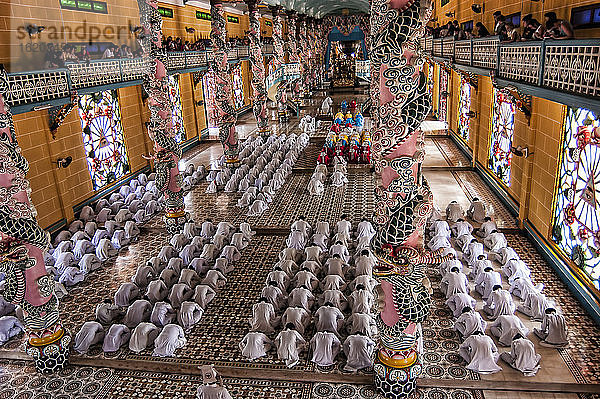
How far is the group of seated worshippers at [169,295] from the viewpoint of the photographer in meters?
7.70

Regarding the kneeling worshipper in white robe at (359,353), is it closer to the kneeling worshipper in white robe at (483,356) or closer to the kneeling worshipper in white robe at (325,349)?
the kneeling worshipper in white robe at (325,349)

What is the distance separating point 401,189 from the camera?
5.66 m

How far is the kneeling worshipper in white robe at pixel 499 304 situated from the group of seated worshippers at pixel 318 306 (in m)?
2.11

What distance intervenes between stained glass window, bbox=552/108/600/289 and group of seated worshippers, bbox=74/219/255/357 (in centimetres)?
706

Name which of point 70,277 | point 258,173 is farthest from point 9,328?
point 258,173

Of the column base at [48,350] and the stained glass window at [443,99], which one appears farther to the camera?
the stained glass window at [443,99]

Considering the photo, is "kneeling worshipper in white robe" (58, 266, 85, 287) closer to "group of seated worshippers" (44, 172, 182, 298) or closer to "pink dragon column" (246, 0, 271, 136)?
"group of seated worshippers" (44, 172, 182, 298)

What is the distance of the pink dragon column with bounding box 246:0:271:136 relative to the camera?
19062mm

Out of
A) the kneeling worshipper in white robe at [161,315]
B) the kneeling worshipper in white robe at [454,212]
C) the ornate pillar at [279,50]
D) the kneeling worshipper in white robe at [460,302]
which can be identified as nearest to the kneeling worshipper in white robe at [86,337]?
the kneeling worshipper in white robe at [161,315]

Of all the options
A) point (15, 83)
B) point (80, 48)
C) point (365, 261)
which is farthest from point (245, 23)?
point (365, 261)

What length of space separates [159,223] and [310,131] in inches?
462

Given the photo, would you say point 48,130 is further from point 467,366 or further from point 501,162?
point 501,162

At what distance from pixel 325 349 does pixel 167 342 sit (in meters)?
2.71

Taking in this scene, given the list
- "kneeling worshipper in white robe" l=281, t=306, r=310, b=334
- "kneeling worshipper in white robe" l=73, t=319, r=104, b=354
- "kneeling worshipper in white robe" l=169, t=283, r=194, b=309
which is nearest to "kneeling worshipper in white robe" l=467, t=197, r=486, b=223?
"kneeling worshipper in white robe" l=281, t=306, r=310, b=334
